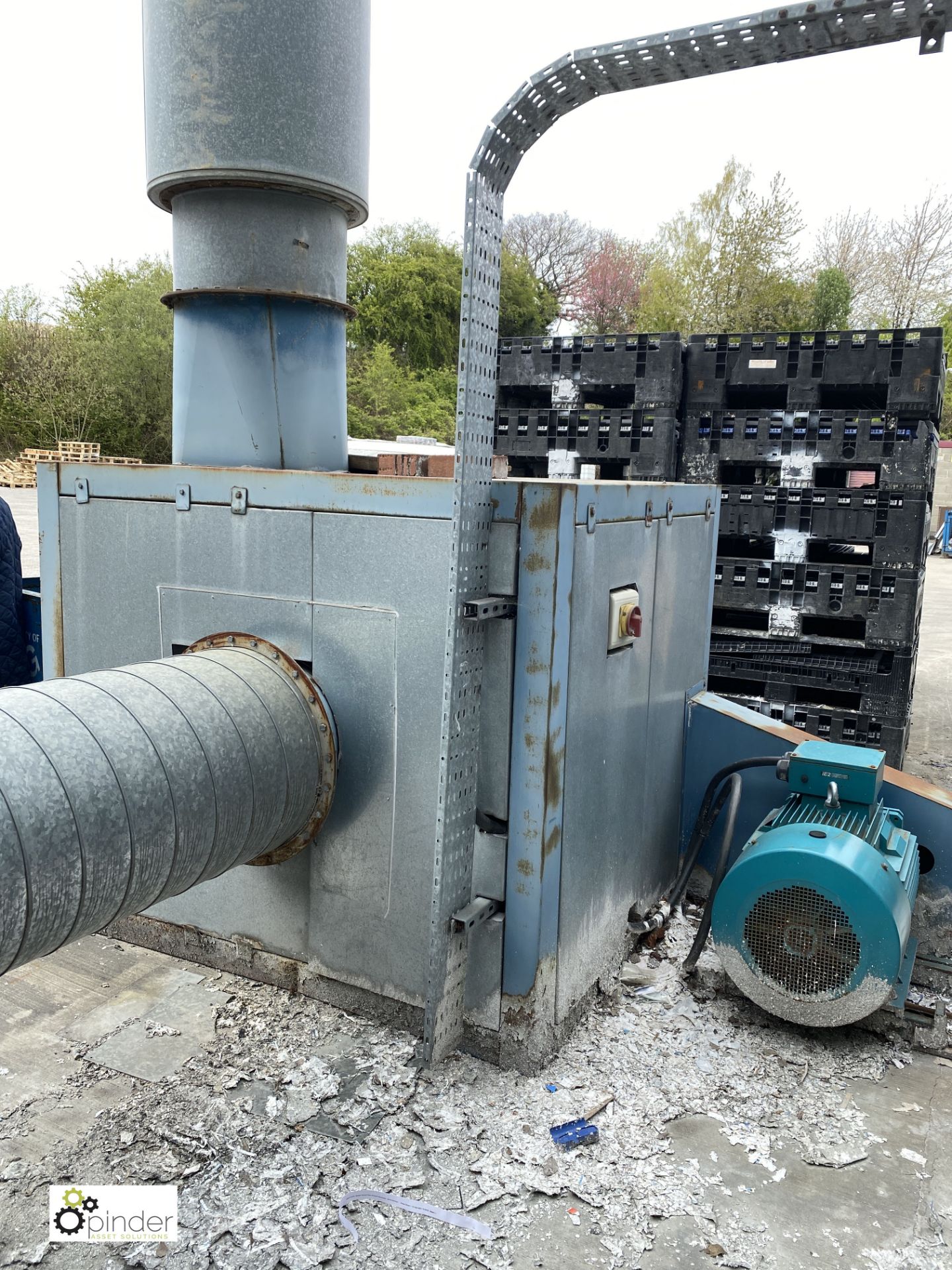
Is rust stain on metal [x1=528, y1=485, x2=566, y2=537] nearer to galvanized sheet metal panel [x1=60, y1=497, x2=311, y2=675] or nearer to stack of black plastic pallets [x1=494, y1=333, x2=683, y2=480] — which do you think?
galvanized sheet metal panel [x1=60, y1=497, x2=311, y2=675]

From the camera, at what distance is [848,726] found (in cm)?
513

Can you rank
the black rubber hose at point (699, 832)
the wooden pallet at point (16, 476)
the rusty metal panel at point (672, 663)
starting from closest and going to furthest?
1. the rusty metal panel at point (672, 663)
2. the black rubber hose at point (699, 832)
3. the wooden pallet at point (16, 476)

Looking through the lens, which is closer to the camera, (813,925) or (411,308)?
(813,925)

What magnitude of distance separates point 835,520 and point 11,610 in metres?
4.06

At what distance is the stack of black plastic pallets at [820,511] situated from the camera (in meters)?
4.88

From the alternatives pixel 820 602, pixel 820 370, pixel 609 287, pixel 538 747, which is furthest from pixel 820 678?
pixel 609 287

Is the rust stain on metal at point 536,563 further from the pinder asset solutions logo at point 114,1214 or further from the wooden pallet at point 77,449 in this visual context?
the wooden pallet at point 77,449

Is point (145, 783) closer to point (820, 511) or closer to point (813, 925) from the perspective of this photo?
point (813, 925)

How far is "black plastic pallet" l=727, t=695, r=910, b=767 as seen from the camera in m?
5.01

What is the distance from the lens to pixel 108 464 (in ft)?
9.34

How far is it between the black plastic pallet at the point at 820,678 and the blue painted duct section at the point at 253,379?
3146 millimetres

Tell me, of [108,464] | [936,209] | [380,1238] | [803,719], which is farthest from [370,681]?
[936,209]

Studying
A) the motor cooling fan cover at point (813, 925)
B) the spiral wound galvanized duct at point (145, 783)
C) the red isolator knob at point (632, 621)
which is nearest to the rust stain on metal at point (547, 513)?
the red isolator knob at point (632, 621)

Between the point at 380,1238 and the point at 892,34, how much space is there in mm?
2677
